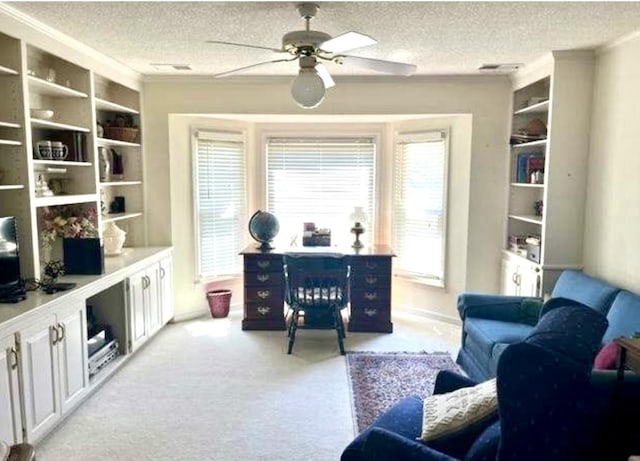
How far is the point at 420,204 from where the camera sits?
514cm

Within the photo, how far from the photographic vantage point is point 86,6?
268 cm

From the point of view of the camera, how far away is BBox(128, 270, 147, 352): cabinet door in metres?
3.82

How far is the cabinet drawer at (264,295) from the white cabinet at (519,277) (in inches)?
85.3

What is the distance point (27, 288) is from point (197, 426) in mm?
1329

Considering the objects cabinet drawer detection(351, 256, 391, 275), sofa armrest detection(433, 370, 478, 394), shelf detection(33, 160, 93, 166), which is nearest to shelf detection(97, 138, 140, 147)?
shelf detection(33, 160, 93, 166)

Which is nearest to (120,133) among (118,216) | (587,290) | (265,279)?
(118,216)

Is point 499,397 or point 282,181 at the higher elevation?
point 282,181

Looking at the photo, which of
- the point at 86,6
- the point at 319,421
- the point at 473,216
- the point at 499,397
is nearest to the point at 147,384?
the point at 319,421

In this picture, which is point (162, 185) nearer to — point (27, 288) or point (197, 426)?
point (27, 288)

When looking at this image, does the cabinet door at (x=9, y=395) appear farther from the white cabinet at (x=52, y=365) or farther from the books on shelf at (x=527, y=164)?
the books on shelf at (x=527, y=164)

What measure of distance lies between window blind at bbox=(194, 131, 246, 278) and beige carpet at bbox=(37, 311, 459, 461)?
35.5 inches

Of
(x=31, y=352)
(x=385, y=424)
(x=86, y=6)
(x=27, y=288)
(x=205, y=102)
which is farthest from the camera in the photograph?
(x=205, y=102)

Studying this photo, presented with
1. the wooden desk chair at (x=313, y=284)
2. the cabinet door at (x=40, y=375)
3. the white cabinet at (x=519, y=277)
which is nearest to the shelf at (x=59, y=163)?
→ the cabinet door at (x=40, y=375)

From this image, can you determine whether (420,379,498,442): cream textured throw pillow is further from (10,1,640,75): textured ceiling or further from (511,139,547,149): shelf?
(511,139,547,149): shelf
